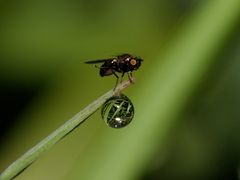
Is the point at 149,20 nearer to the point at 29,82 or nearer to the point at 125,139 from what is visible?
the point at 29,82

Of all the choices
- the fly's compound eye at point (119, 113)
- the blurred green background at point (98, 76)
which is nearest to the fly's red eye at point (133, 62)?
the blurred green background at point (98, 76)

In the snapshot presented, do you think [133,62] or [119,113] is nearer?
[119,113]

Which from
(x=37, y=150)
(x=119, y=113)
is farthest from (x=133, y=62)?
(x=37, y=150)

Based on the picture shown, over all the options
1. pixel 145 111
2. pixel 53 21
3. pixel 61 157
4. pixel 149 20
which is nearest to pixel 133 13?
pixel 149 20

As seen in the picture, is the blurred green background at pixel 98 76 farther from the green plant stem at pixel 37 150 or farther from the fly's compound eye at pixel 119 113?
the green plant stem at pixel 37 150

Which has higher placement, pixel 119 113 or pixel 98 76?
pixel 119 113

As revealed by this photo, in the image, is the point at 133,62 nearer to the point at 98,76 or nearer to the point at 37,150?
the point at 98,76

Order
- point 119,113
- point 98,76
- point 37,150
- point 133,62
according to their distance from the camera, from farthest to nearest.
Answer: point 98,76, point 133,62, point 119,113, point 37,150
